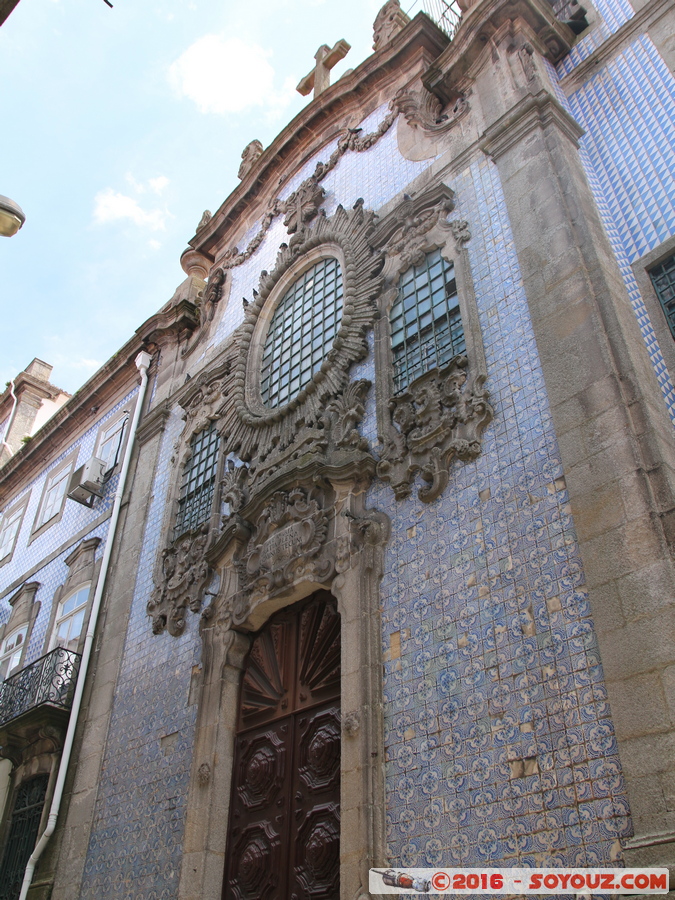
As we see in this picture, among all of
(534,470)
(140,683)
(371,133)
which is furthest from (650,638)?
(371,133)

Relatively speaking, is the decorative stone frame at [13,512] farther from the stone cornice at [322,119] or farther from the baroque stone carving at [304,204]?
the baroque stone carving at [304,204]

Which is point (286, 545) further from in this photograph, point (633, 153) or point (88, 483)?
point (88, 483)

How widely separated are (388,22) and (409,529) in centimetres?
866

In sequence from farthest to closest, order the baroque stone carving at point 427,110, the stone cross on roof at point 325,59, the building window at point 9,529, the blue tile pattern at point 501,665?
1. the building window at point 9,529
2. the stone cross on roof at point 325,59
3. the baroque stone carving at point 427,110
4. the blue tile pattern at point 501,665

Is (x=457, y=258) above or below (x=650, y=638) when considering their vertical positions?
above

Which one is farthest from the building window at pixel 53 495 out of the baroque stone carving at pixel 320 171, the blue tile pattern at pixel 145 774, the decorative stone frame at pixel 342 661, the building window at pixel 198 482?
the decorative stone frame at pixel 342 661

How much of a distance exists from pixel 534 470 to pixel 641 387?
949mm

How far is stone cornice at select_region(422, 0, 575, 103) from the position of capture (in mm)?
8734

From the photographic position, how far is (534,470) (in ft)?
19.0

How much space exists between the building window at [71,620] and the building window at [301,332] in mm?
4245

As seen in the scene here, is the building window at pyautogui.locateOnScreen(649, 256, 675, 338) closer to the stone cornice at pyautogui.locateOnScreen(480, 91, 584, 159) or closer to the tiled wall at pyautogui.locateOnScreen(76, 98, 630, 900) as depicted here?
the tiled wall at pyautogui.locateOnScreen(76, 98, 630, 900)

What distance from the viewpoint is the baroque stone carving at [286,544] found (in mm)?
7254

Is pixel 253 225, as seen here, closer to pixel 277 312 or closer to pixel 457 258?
pixel 277 312

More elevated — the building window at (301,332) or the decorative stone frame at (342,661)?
the building window at (301,332)
